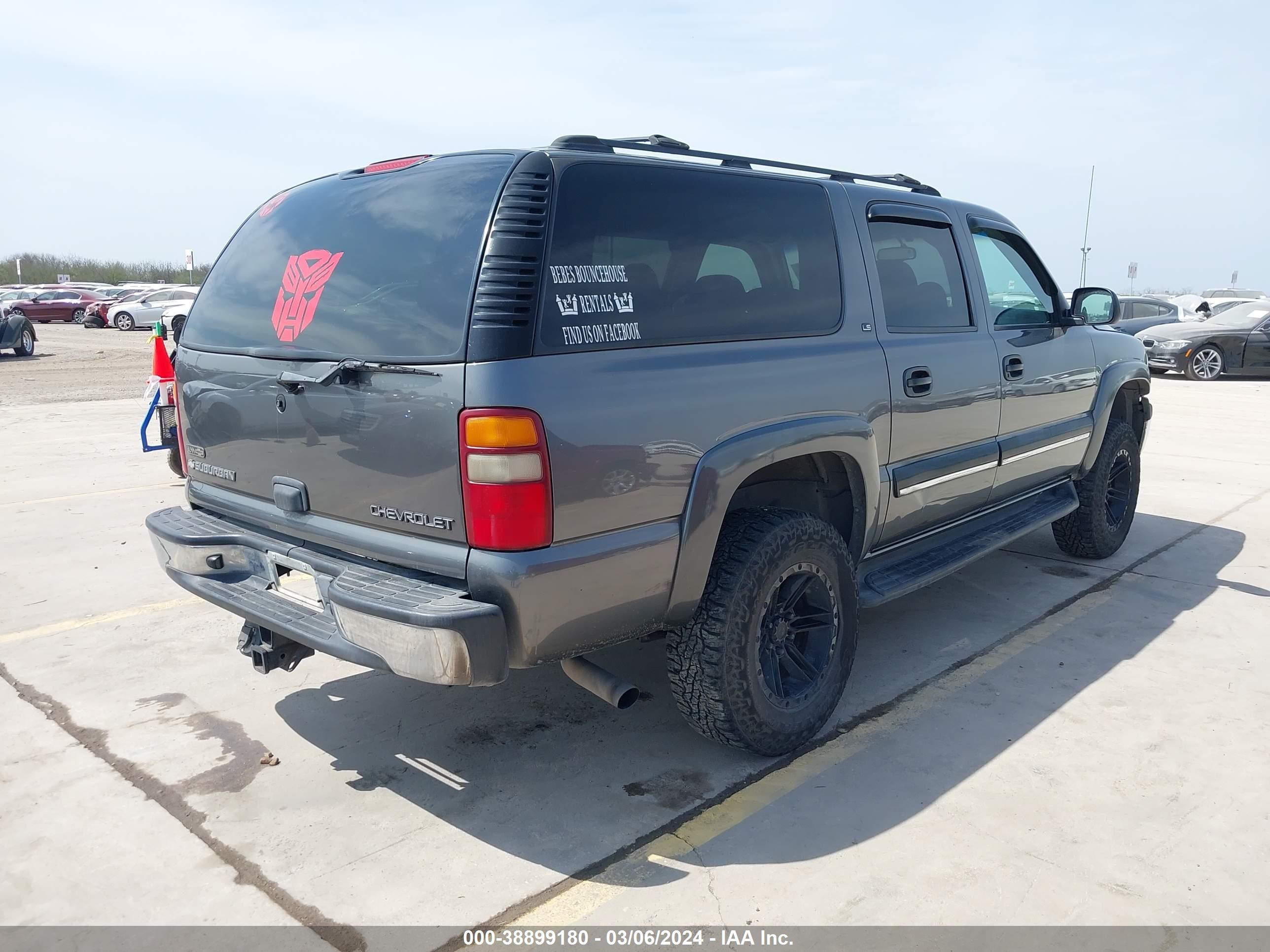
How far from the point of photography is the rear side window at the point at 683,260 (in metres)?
2.80

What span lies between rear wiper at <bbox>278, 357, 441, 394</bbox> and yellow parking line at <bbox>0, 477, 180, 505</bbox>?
17.1 ft

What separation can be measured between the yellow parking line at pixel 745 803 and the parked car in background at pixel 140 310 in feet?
106

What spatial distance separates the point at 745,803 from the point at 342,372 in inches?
73.2

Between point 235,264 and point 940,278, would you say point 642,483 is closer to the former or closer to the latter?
point 235,264

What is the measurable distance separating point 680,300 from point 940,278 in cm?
186

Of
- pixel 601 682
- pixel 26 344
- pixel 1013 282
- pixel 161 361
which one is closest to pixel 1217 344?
pixel 1013 282

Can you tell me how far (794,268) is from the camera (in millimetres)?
3590

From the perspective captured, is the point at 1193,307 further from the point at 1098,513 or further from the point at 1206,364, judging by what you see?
the point at 1098,513

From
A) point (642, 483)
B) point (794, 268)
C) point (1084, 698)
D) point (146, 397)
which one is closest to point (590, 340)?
point (642, 483)

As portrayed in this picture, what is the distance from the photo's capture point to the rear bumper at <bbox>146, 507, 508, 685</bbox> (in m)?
2.57

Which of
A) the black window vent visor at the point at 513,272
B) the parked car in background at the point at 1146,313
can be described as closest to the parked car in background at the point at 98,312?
the parked car in background at the point at 1146,313

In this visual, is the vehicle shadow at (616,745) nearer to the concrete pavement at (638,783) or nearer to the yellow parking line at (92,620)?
the concrete pavement at (638,783)

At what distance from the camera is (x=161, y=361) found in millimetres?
7828
